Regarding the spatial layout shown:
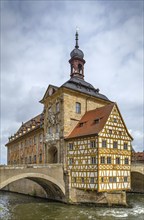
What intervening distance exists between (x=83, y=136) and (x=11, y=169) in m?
7.70

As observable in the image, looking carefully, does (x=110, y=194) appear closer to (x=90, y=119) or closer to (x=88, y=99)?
(x=90, y=119)

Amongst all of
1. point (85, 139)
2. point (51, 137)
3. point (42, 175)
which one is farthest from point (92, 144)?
point (51, 137)

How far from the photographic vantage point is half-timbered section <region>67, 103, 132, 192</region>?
2345cm

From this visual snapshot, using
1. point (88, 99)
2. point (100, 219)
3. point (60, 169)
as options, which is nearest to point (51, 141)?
point (60, 169)

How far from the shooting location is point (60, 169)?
25.8 meters

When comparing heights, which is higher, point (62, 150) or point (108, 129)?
point (108, 129)

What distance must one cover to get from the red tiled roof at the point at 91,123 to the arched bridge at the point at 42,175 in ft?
13.7

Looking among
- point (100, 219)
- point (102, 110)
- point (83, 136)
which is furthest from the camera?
point (102, 110)

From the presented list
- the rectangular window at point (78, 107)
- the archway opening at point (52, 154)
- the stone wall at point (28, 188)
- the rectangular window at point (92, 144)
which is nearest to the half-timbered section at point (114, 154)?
the rectangular window at point (92, 144)

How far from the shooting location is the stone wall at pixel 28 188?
3074 cm

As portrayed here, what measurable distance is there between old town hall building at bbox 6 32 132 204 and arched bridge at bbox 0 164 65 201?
1.04 metres

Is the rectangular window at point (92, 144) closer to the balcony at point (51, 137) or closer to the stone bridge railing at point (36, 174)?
the stone bridge railing at point (36, 174)

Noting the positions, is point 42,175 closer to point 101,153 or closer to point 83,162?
point 83,162

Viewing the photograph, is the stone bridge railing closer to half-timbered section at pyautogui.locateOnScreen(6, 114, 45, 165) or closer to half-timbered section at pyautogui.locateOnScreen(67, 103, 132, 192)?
half-timbered section at pyautogui.locateOnScreen(67, 103, 132, 192)
